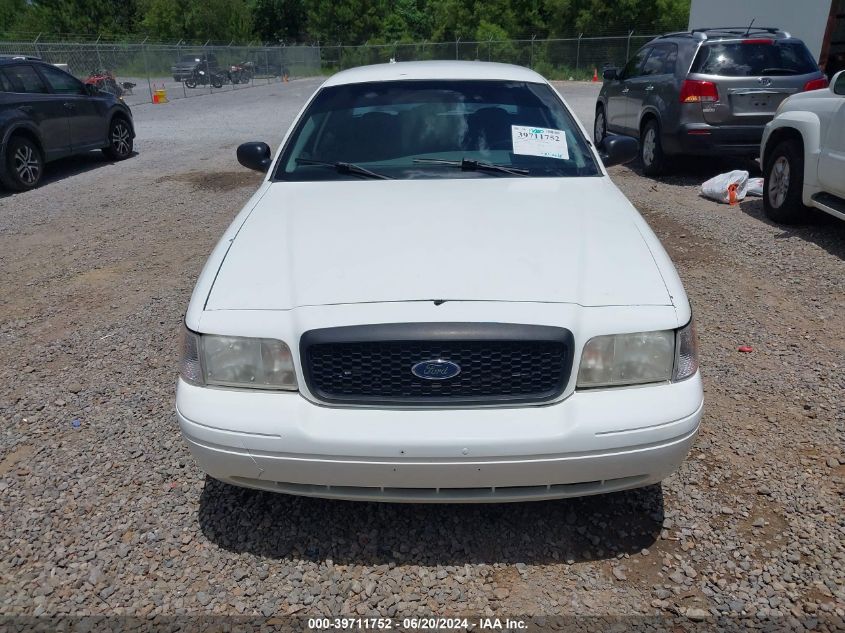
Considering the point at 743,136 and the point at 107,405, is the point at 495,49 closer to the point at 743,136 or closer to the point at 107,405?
the point at 743,136

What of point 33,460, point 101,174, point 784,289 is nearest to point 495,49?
point 101,174

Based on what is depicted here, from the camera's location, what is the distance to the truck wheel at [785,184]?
6535 mm

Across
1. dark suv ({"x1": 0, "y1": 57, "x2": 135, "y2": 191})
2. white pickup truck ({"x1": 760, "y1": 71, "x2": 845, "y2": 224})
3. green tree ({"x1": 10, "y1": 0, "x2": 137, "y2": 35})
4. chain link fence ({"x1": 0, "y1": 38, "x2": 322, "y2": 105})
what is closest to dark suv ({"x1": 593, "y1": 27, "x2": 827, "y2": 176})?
white pickup truck ({"x1": 760, "y1": 71, "x2": 845, "y2": 224})

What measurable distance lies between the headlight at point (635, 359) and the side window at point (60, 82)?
10682 millimetres

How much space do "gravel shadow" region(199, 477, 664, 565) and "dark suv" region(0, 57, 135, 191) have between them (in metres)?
8.38

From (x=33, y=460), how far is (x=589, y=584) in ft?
8.67

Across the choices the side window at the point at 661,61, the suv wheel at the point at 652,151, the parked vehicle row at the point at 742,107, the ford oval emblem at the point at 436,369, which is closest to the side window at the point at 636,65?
the parked vehicle row at the point at 742,107

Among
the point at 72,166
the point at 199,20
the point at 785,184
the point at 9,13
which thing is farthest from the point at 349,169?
the point at 9,13

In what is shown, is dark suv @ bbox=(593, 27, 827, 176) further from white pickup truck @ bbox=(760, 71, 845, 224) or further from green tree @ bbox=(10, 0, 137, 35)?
green tree @ bbox=(10, 0, 137, 35)

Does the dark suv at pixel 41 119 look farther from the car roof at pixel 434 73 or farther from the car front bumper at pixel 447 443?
the car front bumper at pixel 447 443

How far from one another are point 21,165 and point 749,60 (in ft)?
31.9

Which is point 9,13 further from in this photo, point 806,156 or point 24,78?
point 806,156

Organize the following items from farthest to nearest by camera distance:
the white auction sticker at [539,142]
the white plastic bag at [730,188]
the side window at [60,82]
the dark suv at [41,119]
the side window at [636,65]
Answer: the side window at [60,82] < the side window at [636,65] < the dark suv at [41,119] < the white plastic bag at [730,188] < the white auction sticker at [539,142]

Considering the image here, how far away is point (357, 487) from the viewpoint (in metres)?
2.40
